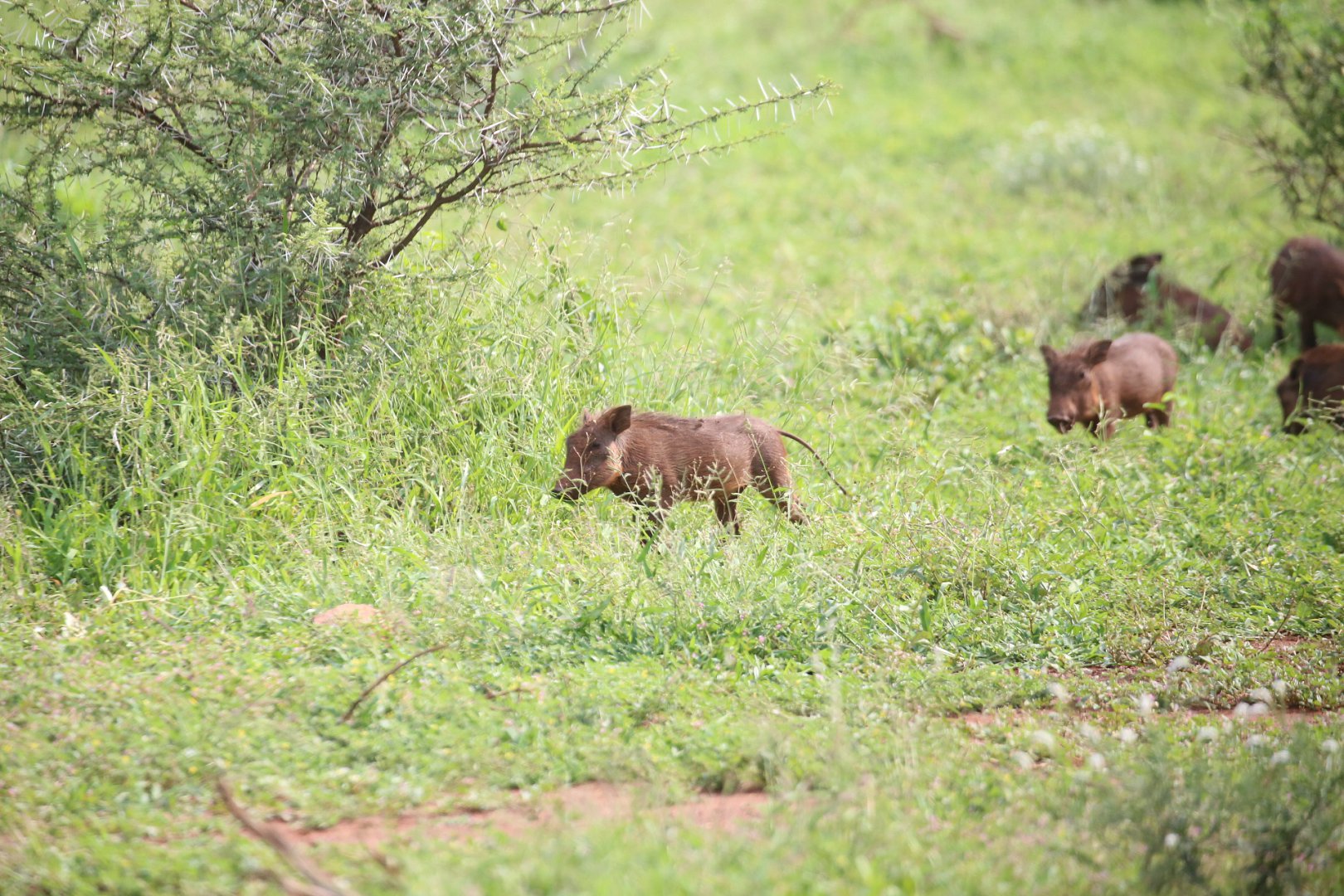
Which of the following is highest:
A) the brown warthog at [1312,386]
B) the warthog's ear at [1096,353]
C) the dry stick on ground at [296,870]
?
the warthog's ear at [1096,353]

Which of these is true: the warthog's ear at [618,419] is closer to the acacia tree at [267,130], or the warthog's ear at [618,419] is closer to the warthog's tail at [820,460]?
the warthog's tail at [820,460]

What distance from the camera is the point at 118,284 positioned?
237 inches

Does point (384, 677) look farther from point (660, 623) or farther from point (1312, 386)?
point (1312, 386)

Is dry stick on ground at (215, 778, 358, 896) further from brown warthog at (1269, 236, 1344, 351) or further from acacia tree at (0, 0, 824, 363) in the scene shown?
brown warthog at (1269, 236, 1344, 351)

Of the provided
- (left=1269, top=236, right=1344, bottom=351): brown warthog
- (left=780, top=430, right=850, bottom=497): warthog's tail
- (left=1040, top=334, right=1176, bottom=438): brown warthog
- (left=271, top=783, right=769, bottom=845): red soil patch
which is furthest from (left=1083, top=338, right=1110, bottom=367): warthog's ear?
(left=271, top=783, right=769, bottom=845): red soil patch

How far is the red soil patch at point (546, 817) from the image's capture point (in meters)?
3.55

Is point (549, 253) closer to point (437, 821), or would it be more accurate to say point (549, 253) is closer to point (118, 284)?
point (118, 284)

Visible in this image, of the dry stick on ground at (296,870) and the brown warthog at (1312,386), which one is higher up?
the dry stick on ground at (296,870)

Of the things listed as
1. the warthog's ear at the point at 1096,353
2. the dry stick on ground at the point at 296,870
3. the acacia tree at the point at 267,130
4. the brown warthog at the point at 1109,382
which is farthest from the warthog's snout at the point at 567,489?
the warthog's ear at the point at 1096,353

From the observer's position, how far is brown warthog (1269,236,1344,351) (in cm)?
982

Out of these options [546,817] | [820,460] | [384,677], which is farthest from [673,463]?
[546,817]

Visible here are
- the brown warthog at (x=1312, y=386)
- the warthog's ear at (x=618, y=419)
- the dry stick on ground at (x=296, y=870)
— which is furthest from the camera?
the brown warthog at (x=1312, y=386)

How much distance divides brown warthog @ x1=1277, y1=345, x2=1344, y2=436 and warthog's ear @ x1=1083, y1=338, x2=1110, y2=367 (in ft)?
4.06

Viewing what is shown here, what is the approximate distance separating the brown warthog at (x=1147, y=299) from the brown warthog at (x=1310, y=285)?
1.72ft
